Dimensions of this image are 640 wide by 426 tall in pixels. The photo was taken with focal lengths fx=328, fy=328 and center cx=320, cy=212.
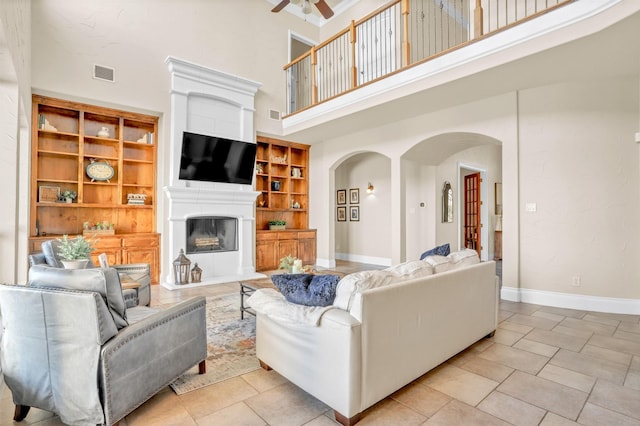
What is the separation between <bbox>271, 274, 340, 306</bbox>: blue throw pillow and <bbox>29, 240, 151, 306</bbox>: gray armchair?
5.78 feet

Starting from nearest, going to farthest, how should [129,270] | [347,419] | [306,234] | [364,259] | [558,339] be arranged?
[347,419], [558,339], [129,270], [306,234], [364,259]

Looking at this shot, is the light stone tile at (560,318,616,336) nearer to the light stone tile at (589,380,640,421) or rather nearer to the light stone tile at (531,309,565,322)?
the light stone tile at (531,309,565,322)

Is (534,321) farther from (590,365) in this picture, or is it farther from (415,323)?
(415,323)

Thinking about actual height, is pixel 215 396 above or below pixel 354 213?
below

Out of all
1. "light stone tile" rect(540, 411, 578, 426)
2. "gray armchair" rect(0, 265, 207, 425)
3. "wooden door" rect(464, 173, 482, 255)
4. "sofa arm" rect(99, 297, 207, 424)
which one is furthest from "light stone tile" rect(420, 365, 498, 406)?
"wooden door" rect(464, 173, 482, 255)

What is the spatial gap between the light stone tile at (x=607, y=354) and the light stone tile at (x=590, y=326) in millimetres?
517

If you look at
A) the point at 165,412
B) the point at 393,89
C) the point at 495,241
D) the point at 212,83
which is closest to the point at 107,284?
the point at 165,412

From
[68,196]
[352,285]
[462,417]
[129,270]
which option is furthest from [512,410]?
[68,196]

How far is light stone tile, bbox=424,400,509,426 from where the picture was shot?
1.91m

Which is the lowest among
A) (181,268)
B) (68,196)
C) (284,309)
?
(181,268)

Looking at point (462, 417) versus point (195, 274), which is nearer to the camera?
point (462, 417)

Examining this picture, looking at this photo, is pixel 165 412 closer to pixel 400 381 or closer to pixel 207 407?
pixel 207 407

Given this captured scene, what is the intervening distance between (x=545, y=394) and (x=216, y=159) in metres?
5.66

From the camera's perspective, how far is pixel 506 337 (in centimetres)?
325
